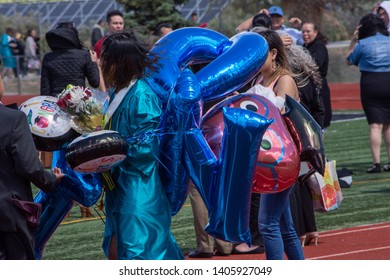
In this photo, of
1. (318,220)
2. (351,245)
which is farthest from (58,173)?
(318,220)

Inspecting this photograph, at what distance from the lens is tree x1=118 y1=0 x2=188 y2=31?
37062mm

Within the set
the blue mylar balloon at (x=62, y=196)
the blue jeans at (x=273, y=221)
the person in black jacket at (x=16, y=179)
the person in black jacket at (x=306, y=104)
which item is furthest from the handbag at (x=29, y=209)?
the person in black jacket at (x=306, y=104)

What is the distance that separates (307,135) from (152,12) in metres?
31.3

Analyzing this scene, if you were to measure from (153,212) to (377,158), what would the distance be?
25.8ft

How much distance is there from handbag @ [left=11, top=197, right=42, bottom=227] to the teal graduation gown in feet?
1.49

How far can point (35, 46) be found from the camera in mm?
35719

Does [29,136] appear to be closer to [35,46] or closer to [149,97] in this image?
[149,97]

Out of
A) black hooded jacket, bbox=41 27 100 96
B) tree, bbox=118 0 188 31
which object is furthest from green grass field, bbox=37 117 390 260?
tree, bbox=118 0 188 31

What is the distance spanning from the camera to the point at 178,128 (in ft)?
19.3

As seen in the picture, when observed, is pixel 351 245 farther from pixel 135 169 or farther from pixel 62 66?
pixel 62 66

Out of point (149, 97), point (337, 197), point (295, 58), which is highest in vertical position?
point (149, 97)

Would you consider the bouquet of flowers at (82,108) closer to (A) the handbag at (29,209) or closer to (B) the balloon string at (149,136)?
(B) the balloon string at (149,136)

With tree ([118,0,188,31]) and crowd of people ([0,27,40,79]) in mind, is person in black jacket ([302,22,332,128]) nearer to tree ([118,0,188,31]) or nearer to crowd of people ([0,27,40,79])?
crowd of people ([0,27,40,79])
